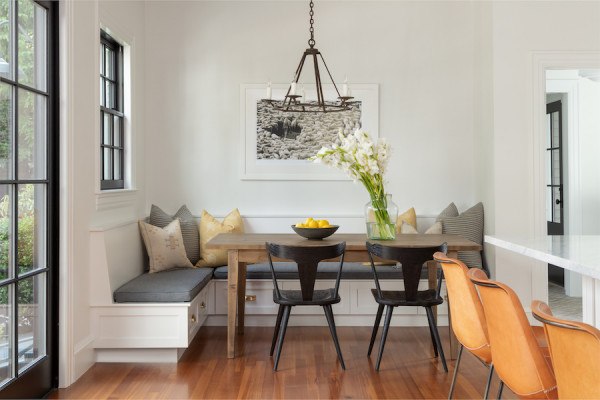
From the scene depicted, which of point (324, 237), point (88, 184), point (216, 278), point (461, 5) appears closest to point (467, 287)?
point (324, 237)

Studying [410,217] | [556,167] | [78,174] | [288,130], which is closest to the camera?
[78,174]

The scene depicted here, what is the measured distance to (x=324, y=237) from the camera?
173 inches

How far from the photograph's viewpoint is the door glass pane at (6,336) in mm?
2988

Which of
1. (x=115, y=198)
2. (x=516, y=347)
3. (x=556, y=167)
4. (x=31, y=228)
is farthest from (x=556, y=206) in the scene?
(x=31, y=228)

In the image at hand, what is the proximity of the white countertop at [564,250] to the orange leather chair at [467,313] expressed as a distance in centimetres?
23

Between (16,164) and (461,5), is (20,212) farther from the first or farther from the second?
(461,5)

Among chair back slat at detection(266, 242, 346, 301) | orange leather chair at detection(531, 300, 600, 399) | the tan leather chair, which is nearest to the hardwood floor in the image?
chair back slat at detection(266, 242, 346, 301)

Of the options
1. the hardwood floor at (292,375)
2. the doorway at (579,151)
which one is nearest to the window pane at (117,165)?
the hardwood floor at (292,375)

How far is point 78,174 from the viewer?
3803 mm

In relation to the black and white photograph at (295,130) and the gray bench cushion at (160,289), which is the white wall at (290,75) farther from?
the gray bench cushion at (160,289)

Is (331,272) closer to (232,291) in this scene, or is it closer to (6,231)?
(232,291)

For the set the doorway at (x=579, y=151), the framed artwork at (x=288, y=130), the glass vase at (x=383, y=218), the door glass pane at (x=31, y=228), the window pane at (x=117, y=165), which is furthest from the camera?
the doorway at (x=579, y=151)

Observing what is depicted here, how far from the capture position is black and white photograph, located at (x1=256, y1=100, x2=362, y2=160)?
571 cm

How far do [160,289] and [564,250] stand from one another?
2.74m
